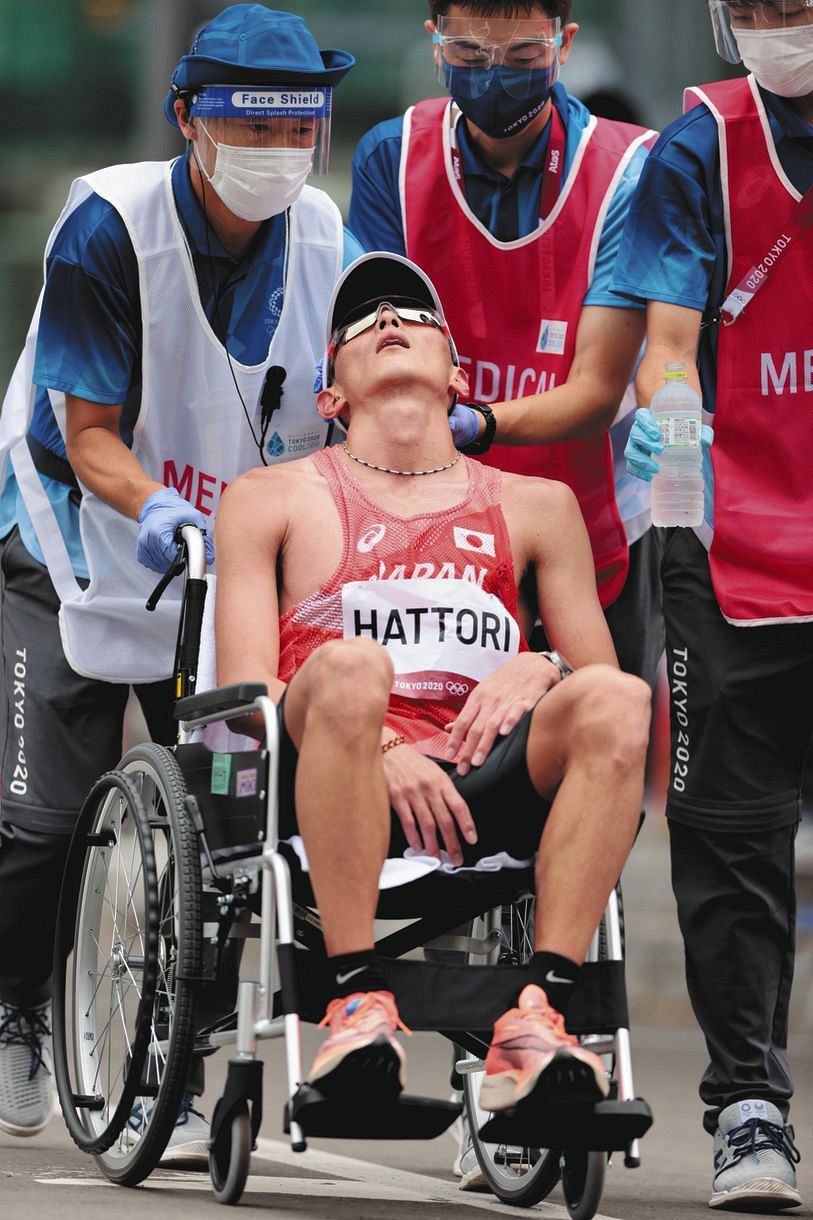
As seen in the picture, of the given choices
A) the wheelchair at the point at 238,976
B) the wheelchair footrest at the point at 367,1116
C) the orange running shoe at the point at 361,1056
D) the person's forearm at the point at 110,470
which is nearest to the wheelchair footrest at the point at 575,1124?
the wheelchair at the point at 238,976

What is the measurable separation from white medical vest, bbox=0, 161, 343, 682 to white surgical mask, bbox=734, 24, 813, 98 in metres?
1.01

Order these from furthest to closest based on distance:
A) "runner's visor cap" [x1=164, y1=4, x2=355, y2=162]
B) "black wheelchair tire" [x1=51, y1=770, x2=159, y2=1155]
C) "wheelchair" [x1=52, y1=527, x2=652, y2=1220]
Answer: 1. "runner's visor cap" [x1=164, y1=4, x2=355, y2=162]
2. "black wheelchair tire" [x1=51, y1=770, x2=159, y2=1155]
3. "wheelchair" [x1=52, y1=527, x2=652, y2=1220]

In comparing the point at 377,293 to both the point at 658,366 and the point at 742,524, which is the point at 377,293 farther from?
the point at 742,524

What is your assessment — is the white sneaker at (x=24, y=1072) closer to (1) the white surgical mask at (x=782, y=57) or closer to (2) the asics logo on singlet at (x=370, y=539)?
(2) the asics logo on singlet at (x=370, y=539)

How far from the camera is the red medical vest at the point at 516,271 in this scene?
5.59 metres

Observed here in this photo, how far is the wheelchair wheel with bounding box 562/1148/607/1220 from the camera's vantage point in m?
4.38

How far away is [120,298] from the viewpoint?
5406mm

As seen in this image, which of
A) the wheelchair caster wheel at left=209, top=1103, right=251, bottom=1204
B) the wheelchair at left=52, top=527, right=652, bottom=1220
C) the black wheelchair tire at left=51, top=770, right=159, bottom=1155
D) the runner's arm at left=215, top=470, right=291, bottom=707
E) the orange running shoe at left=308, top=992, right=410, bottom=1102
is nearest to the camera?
the orange running shoe at left=308, top=992, right=410, bottom=1102

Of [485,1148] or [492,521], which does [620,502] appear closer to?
[492,521]

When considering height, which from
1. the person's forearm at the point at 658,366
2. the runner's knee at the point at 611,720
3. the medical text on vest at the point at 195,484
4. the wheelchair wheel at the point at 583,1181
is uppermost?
the person's forearm at the point at 658,366

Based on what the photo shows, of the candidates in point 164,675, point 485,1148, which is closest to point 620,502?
point 164,675

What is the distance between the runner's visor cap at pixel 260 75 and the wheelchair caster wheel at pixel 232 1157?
2.15m

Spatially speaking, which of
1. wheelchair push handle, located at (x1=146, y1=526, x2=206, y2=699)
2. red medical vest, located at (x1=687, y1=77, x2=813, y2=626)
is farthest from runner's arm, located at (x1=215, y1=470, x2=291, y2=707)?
red medical vest, located at (x1=687, y1=77, x2=813, y2=626)

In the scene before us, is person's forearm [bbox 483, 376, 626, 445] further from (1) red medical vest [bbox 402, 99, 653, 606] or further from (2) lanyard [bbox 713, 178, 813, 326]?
(2) lanyard [bbox 713, 178, 813, 326]
